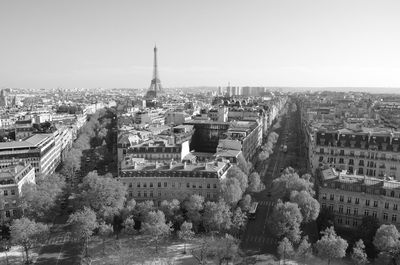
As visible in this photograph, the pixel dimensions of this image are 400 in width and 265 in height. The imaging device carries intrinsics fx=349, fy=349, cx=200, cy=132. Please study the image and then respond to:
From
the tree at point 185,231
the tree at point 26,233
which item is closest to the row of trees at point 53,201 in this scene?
the tree at point 26,233

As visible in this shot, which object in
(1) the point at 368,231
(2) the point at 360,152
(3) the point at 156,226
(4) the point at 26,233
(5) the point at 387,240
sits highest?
(2) the point at 360,152

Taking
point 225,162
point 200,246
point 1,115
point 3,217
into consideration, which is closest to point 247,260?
point 200,246

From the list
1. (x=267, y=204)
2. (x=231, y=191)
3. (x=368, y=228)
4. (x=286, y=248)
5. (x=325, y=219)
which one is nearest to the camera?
(x=286, y=248)

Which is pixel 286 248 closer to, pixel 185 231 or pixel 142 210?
pixel 185 231

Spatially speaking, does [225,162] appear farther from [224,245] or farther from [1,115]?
[1,115]

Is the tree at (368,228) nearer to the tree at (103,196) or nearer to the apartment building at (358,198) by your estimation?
the apartment building at (358,198)

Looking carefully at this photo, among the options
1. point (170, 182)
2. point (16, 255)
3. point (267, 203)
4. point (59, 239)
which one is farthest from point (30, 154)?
point (267, 203)

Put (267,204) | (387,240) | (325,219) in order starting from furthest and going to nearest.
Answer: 1. (267,204)
2. (325,219)
3. (387,240)
